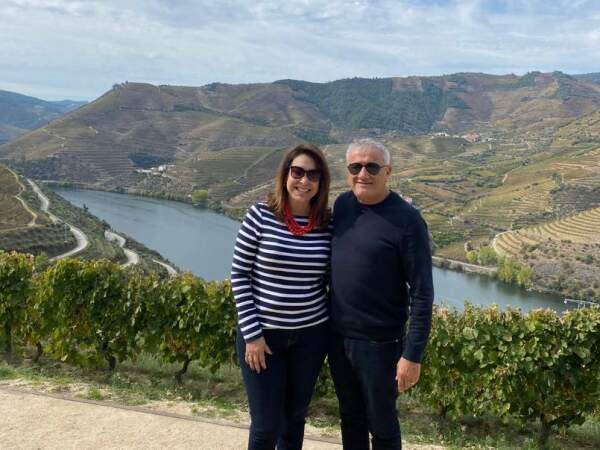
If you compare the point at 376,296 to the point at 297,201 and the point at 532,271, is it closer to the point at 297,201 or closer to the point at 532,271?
the point at 297,201

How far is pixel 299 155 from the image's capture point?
2.52 meters

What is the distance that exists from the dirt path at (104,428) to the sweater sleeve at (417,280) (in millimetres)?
1437

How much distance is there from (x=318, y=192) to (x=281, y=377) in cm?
88

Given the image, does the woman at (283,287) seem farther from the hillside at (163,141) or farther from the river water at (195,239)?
the hillside at (163,141)

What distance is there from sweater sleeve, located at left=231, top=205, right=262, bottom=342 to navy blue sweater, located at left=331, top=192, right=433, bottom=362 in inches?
14.3

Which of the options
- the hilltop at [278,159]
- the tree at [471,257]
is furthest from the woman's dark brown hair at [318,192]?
the tree at [471,257]

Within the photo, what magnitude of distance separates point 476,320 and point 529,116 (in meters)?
217

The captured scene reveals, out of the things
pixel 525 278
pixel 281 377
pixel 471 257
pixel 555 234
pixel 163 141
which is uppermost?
pixel 163 141

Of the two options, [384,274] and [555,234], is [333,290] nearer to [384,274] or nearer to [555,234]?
[384,274]

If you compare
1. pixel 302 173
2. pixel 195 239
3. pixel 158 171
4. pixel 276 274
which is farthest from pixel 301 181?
pixel 158 171

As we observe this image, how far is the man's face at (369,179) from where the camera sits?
2426mm

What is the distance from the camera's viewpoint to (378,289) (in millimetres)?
2352

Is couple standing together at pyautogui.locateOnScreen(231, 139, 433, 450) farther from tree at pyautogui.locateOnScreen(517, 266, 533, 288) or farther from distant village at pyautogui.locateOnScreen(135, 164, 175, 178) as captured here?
distant village at pyautogui.locateOnScreen(135, 164, 175, 178)

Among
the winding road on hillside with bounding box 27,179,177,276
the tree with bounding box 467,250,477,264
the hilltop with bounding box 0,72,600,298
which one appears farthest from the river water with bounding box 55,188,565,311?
the winding road on hillside with bounding box 27,179,177,276
